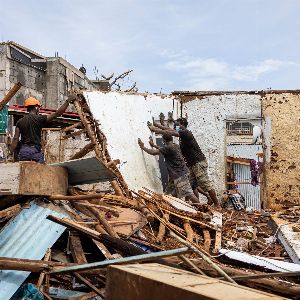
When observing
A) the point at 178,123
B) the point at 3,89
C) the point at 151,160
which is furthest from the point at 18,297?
the point at 3,89

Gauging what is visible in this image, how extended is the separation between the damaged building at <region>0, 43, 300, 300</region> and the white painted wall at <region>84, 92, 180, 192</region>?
0.03 metres

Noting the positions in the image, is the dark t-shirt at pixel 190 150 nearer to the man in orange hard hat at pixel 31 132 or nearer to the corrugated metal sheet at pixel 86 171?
the man in orange hard hat at pixel 31 132

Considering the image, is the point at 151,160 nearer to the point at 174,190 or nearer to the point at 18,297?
the point at 174,190

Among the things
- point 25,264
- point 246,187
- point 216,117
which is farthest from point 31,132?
point 246,187

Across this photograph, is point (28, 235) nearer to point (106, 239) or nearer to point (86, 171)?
point (106, 239)

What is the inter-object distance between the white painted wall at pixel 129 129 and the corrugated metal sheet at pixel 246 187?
4.45 meters

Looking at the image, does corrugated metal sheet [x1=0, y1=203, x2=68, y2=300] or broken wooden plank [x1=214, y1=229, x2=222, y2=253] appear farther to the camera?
broken wooden plank [x1=214, y1=229, x2=222, y2=253]

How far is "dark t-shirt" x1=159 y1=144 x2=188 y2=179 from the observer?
399 inches

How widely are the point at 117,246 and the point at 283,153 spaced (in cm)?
944

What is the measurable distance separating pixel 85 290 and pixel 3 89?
62.4ft

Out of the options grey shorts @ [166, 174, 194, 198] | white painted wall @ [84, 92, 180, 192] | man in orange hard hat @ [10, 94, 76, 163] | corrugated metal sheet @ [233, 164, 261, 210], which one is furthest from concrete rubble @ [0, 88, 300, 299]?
corrugated metal sheet @ [233, 164, 261, 210]

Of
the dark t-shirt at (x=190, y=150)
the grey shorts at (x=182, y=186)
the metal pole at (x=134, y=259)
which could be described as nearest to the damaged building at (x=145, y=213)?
the metal pole at (x=134, y=259)

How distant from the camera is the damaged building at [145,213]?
11.0 feet

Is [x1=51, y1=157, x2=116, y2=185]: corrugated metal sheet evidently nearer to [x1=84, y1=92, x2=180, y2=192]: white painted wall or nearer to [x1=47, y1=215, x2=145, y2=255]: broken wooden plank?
[x1=47, y1=215, x2=145, y2=255]: broken wooden plank
